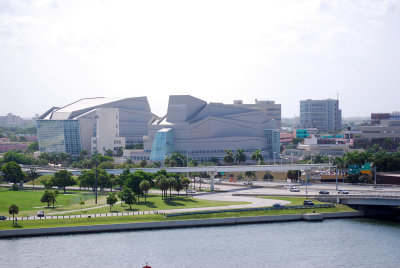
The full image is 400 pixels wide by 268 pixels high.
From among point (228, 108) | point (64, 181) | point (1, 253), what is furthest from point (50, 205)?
point (228, 108)

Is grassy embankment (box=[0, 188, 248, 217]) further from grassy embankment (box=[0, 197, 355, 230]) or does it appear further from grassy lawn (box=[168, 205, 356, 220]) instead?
grassy lawn (box=[168, 205, 356, 220])

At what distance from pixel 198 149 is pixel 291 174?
54340 mm

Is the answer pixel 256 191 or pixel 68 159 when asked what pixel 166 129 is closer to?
pixel 68 159

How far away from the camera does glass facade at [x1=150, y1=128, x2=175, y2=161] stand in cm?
18525

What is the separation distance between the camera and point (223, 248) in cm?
7644

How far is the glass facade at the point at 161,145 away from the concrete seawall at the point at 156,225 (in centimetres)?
9082

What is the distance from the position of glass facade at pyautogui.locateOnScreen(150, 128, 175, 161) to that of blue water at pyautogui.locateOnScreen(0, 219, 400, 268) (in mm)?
94754

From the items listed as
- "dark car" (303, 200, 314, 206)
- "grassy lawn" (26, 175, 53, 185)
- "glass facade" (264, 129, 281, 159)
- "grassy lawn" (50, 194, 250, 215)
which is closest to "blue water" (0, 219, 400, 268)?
"dark car" (303, 200, 314, 206)

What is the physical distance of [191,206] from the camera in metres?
103

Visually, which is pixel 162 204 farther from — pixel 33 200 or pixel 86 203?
pixel 33 200

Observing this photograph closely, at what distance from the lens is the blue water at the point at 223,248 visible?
70.1 m

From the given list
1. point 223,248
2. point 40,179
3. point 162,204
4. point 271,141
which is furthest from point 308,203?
point 271,141

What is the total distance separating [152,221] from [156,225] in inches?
39.8

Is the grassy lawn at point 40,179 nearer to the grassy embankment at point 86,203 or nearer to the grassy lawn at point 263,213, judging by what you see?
the grassy embankment at point 86,203
